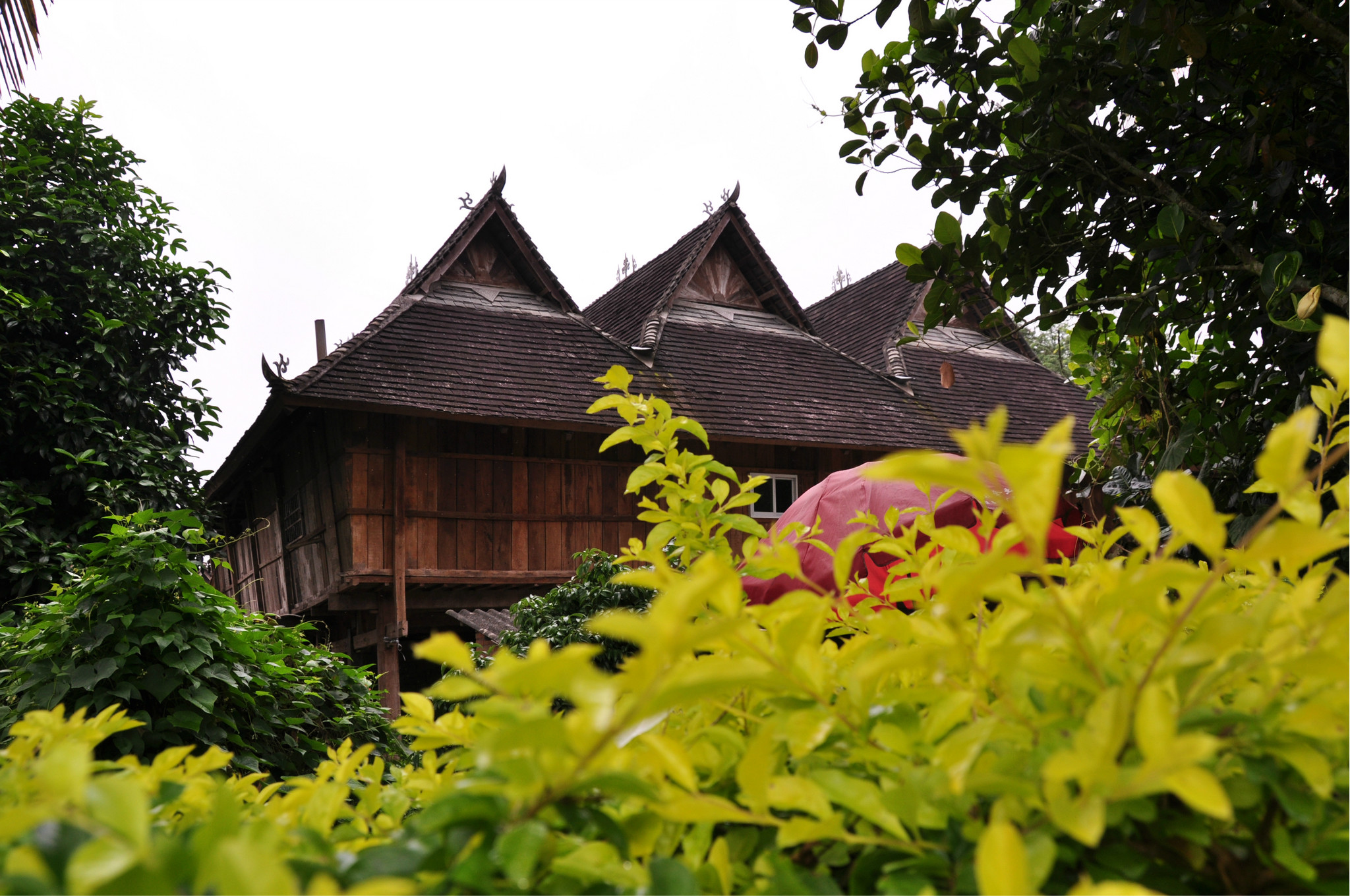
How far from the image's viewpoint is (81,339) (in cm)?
855

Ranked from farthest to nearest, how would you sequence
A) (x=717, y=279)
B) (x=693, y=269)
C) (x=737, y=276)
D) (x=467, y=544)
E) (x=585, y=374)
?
(x=737, y=276)
(x=717, y=279)
(x=693, y=269)
(x=585, y=374)
(x=467, y=544)

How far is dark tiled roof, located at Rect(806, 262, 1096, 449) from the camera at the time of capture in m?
14.8

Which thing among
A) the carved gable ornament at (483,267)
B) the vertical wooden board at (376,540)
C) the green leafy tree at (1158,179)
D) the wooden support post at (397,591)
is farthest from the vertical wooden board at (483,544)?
the green leafy tree at (1158,179)

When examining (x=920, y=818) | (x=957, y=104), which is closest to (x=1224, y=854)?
(x=920, y=818)

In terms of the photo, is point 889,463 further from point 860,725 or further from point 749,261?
point 749,261

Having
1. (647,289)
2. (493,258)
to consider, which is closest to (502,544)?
(493,258)

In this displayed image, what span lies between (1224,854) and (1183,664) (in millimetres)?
181

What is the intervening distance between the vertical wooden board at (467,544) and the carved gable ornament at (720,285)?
524cm

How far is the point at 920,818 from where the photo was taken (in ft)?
2.09

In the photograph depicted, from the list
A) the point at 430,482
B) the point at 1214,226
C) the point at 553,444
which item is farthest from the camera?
the point at 553,444

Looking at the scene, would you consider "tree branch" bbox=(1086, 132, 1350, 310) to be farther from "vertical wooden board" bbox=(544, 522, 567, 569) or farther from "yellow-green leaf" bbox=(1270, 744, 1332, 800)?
"vertical wooden board" bbox=(544, 522, 567, 569)

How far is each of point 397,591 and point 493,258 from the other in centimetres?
489

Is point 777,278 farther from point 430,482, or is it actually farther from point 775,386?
point 430,482

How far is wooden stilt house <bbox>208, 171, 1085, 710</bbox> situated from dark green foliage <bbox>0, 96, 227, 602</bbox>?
1141 millimetres
